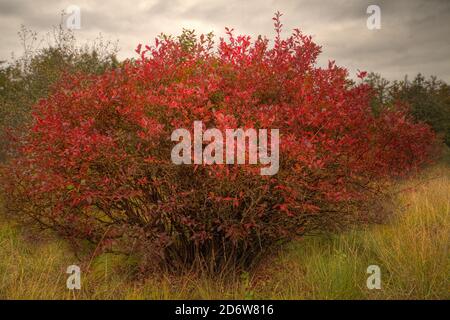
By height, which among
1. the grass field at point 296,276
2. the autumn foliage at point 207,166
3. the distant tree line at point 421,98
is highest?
the distant tree line at point 421,98

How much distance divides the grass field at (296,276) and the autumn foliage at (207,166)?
1.10ft

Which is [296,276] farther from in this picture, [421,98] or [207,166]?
[421,98]

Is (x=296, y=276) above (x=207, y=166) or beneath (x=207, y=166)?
beneath

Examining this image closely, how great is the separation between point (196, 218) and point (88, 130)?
53.2 inches

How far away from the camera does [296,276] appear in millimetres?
5035

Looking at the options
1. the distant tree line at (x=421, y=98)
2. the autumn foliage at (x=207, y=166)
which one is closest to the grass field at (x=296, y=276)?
the autumn foliage at (x=207, y=166)

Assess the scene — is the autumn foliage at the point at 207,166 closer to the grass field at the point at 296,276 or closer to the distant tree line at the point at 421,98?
the grass field at the point at 296,276

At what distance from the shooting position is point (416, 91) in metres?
19.5

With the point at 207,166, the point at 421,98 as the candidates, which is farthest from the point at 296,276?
the point at 421,98

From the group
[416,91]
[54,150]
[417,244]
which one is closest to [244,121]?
[54,150]

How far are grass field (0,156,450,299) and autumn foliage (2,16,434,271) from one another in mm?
336

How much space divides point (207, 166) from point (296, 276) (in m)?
1.64

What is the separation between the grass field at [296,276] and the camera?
4680 millimetres

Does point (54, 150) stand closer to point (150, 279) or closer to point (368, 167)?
point (150, 279)
